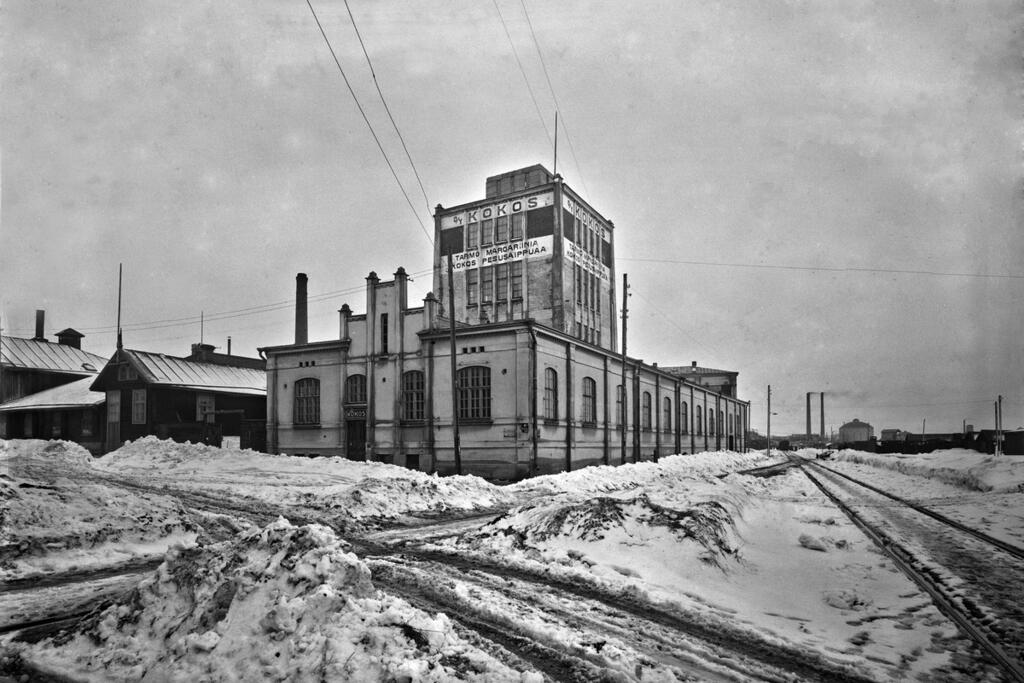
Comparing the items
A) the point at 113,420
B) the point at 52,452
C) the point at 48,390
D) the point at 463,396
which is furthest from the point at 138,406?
the point at 463,396

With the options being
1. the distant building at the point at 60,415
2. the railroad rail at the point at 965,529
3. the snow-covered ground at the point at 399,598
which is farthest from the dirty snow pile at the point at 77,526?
the distant building at the point at 60,415

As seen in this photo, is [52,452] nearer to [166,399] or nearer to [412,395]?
[166,399]

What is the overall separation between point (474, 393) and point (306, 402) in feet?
30.5

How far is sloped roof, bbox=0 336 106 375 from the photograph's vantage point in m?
42.5

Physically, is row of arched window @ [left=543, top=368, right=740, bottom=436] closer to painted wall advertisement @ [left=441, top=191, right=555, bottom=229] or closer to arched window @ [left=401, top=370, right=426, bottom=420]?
arched window @ [left=401, top=370, right=426, bottom=420]

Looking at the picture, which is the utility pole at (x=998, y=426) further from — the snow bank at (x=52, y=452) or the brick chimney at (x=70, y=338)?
the brick chimney at (x=70, y=338)

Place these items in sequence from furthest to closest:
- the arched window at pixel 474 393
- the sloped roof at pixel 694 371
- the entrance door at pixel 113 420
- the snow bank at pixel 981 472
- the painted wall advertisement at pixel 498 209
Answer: the sloped roof at pixel 694 371, the painted wall advertisement at pixel 498 209, the entrance door at pixel 113 420, the arched window at pixel 474 393, the snow bank at pixel 981 472

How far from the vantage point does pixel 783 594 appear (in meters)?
6.60

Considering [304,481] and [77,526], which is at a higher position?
[77,526]

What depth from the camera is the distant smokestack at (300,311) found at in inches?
1452

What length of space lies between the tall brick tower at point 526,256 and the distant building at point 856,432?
75.0 meters

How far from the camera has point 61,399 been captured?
1551 inches

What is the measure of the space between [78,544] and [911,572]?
36.1ft

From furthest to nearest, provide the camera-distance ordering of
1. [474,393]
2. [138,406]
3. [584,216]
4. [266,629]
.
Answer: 1. [584,216]
2. [138,406]
3. [474,393]
4. [266,629]
